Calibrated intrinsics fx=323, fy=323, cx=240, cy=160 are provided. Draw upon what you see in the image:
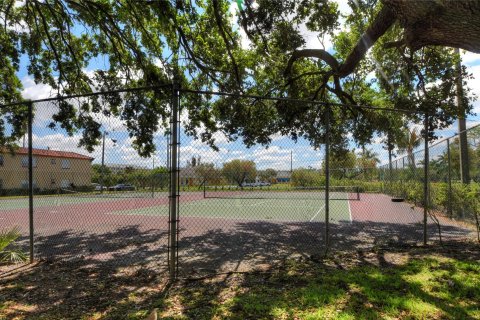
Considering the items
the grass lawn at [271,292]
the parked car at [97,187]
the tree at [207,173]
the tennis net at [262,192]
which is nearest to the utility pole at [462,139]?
the tennis net at [262,192]

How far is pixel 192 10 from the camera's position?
10195 mm

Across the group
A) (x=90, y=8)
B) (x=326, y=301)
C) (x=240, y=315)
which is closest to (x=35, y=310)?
(x=240, y=315)

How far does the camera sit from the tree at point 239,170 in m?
5.97

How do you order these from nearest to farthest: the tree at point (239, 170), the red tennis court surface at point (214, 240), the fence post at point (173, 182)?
the fence post at point (173, 182) → the tree at point (239, 170) → the red tennis court surface at point (214, 240)

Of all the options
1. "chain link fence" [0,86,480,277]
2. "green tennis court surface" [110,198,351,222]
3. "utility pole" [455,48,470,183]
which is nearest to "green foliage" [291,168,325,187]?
"chain link fence" [0,86,480,277]

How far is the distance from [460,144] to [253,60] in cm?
772

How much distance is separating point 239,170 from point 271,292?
2425 millimetres

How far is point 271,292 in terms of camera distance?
433cm

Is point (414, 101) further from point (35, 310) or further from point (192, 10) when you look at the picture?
point (35, 310)

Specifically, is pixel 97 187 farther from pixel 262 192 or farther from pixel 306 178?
pixel 306 178

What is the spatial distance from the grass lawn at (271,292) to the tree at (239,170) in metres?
1.77

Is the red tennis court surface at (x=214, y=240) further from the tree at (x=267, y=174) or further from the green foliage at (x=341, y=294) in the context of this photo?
the tree at (x=267, y=174)

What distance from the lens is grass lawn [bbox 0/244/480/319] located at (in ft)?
12.1

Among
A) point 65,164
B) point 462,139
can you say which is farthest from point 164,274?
point 462,139
